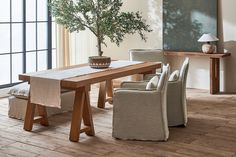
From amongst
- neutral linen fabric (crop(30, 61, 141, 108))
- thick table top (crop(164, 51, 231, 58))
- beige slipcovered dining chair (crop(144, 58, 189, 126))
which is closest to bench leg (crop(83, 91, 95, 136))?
neutral linen fabric (crop(30, 61, 141, 108))

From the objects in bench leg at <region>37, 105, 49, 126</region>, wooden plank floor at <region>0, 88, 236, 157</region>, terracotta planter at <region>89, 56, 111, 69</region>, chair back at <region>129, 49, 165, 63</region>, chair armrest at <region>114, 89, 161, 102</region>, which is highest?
chair back at <region>129, 49, 165, 63</region>

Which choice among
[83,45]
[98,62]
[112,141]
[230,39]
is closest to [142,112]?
[112,141]

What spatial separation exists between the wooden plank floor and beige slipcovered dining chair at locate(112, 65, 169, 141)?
4.1 inches

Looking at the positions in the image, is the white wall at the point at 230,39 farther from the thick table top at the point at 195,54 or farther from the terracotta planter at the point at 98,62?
the terracotta planter at the point at 98,62

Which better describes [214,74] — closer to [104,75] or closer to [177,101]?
[177,101]

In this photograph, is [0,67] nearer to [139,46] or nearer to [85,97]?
[139,46]

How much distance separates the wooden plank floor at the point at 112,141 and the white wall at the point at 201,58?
153cm

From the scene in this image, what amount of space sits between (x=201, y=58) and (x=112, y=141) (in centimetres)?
346

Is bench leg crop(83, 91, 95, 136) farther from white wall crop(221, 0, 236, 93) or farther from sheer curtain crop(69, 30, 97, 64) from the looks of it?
sheer curtain crop(69, 30, 97, 64)

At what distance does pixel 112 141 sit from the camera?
4.44m

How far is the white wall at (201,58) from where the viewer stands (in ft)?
23.0

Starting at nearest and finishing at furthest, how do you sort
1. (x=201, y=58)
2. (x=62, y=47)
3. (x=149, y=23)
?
(x=201, y=58)
(x=149, y=23)
(x=62, y=47)

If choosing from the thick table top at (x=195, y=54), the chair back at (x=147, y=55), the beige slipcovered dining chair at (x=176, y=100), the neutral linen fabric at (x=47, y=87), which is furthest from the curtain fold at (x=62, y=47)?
the beige slipcovered dining chair at (x=176, y=100)

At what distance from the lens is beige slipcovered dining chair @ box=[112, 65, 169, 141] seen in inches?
170
